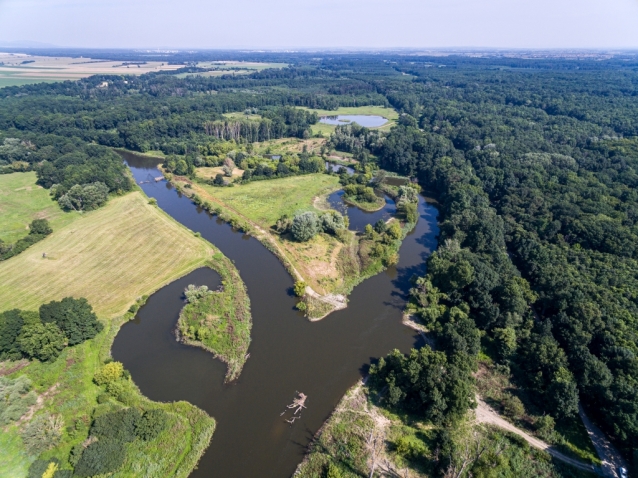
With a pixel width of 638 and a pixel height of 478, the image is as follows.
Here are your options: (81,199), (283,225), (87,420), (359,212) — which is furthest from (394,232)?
(81,199)

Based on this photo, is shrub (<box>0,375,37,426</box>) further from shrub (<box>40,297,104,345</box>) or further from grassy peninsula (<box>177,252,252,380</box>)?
grassy peninsula (<box>177,252,252,380</box>)

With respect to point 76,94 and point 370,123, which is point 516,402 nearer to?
point 370,123

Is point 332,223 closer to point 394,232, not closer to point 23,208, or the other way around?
point 394,232

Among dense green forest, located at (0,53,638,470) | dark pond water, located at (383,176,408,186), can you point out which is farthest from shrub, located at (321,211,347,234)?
dark pond water, located at (383,176,408,186)

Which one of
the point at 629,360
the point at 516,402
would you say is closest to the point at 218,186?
the point at 516,402

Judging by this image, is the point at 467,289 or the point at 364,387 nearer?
the point at 364,387

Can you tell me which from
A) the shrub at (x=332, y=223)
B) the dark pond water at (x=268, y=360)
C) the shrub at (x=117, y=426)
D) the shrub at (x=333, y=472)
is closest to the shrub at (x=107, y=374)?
the dark pond water at (x=268, y=360)
